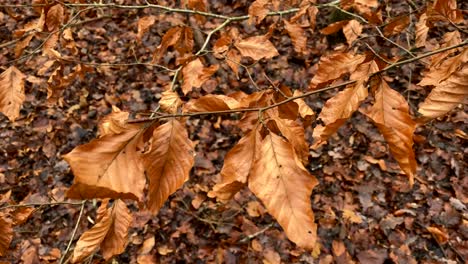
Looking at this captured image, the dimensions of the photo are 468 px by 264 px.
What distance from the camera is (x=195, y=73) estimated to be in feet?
4.81

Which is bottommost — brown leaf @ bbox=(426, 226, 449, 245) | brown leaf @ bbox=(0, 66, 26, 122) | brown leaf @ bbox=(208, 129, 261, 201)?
brown leaf @ bbox=(426, 226, 449, 245)

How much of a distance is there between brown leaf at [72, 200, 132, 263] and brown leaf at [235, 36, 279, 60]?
2.57 feet

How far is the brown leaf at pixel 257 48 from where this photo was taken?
145 cm

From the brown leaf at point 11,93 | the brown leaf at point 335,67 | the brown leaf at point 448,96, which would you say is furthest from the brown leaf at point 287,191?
the brown leaf at point 11,93

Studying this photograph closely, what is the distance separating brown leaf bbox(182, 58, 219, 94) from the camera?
143cm

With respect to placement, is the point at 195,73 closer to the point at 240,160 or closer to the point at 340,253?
the point at 240,160

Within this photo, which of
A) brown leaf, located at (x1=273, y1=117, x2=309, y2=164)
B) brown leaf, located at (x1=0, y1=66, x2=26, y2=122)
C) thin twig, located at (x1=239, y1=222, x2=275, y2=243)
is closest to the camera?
brown leaf, located at (x1=273, y1=117, x2=309, y2=164)

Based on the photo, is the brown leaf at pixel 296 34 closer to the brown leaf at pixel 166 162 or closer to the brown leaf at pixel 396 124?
the brown leaf at pixel 396 124

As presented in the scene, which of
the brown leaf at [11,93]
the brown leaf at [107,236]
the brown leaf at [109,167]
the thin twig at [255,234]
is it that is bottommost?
the thin twig at [255,234]

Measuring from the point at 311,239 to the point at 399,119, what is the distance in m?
0.30

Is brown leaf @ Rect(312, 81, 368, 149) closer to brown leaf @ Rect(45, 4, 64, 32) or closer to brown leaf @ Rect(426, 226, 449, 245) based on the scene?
brown leaf @ Rect(45, 4, 64, 32)

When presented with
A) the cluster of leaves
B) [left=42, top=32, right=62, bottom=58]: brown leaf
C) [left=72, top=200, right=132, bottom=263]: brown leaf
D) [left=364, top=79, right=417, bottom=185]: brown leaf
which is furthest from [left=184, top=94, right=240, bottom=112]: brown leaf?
[left=42, top=32, right=62, bottom=58]: brown leaf

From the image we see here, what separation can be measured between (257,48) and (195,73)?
27 centimetres

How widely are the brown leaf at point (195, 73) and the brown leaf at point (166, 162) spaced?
750 millimetres
